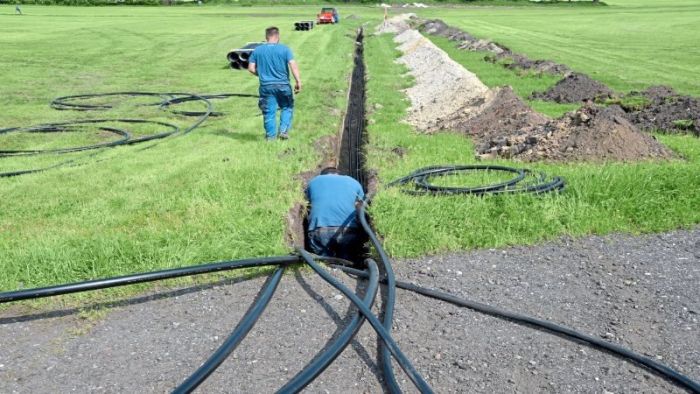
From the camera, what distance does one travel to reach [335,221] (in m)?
6.85

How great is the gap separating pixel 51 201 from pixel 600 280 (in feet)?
20.9

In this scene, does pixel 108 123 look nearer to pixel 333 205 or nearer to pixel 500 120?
pixel 333 205

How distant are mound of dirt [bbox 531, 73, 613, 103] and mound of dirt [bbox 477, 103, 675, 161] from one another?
16.0ft

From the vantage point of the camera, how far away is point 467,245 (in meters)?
5.77

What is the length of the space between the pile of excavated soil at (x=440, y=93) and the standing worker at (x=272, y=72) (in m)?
3.46

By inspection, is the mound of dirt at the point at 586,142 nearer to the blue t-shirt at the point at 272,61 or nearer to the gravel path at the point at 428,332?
the gravel path at the point at 428,332

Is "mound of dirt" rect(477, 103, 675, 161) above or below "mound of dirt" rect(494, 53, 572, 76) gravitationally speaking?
below

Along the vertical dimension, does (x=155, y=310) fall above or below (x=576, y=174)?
below

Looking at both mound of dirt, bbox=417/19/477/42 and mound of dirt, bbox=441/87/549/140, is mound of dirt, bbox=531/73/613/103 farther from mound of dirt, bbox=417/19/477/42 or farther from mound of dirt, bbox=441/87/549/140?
mound of dirt, bbox=417/19/477/42

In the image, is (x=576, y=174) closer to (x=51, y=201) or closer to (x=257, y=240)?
(x=257, y=240)

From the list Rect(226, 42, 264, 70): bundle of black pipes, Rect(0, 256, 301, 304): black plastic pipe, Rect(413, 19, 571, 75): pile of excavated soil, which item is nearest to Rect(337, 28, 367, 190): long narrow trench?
Rect(226, 42, 264, 70): bundle of black pipes

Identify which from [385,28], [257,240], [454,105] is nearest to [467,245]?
[257,240]

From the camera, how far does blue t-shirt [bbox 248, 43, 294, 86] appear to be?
30.6 feet

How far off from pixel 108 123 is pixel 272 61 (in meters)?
4.89
